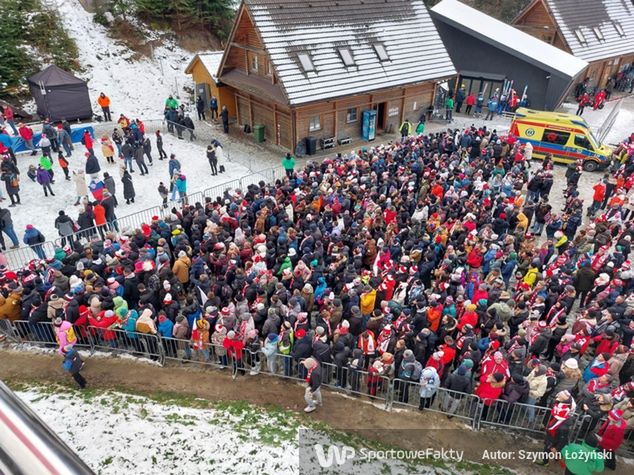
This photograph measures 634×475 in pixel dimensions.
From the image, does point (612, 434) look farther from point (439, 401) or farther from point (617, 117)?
point (617, 117)

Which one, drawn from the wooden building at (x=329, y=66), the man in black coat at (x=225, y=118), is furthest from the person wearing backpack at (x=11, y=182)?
the wooden building at (x=329, y=66)

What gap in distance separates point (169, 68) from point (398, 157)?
20.7 m

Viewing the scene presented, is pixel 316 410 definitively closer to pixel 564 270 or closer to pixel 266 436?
pixel 266 436

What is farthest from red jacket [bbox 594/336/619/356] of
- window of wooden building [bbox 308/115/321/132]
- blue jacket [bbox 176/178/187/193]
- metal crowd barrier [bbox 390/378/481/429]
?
window of wooden building [bbox 308/115/321/132]

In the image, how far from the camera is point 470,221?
47.1ft

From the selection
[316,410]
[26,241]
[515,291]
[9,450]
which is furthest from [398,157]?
[9,450]

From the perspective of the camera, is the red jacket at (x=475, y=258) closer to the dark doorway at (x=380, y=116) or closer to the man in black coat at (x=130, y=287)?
the man in black coat at (x=130, y=287)

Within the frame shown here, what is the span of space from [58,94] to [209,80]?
26.6 feet

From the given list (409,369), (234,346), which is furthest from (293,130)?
(409,369)

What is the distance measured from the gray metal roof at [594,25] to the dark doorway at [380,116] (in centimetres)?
1648

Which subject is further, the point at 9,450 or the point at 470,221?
the point at 470,221

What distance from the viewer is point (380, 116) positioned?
88.3 ft

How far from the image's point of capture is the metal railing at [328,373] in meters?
9.16

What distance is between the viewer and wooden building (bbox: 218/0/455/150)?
73.3 ft
